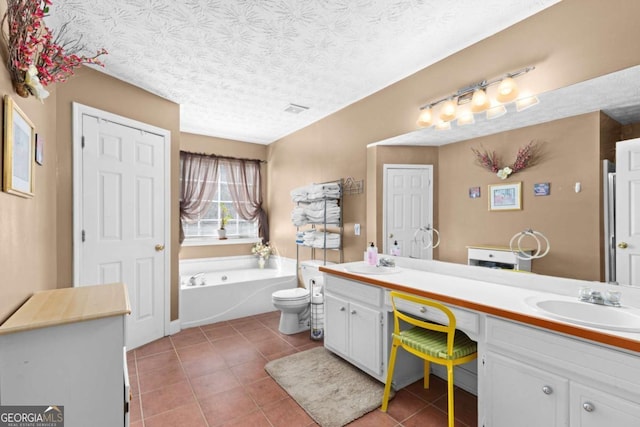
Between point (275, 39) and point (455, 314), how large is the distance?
83.7 inches

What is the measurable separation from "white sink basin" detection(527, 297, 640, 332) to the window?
403 cm

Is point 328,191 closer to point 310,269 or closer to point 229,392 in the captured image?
point 310,269

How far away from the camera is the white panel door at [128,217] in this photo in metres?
2.48

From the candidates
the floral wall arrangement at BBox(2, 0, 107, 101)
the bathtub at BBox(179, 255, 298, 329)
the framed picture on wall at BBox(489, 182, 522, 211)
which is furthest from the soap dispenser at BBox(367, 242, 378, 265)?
the floral wall arrangement at BBox(2, 0, 107, 101)

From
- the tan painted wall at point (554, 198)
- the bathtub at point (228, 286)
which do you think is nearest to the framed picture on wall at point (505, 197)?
the tan painted wall at point (554, 198)

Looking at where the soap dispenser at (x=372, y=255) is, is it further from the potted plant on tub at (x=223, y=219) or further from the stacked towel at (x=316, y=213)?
the potted plant on tub at (x=223, y=219)

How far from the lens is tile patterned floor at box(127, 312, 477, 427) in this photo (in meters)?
1.77

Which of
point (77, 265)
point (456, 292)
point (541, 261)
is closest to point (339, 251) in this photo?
point (456, 292)

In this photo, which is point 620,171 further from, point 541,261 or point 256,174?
point 256,174

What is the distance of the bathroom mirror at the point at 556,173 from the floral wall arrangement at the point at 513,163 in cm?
3

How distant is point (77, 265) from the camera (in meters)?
2.38

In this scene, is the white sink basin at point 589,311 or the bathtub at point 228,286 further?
the bathtub at point 228,286

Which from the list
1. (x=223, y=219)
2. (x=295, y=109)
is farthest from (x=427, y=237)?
(x=223, y=219)

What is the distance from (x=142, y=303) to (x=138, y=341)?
342 millimetres
